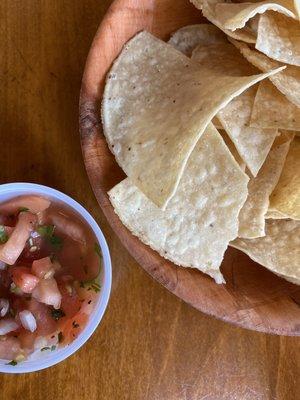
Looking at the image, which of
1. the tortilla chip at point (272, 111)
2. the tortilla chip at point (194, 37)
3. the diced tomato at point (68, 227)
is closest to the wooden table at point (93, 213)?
the diced tomato at point (68, 227)

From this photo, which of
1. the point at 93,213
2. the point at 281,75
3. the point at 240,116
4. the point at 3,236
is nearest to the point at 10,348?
the point at 3,236

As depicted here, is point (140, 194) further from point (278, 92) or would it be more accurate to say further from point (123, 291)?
point (278, 92)

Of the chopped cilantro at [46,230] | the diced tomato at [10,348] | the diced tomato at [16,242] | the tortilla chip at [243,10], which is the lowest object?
the diced tomato at [10,348]

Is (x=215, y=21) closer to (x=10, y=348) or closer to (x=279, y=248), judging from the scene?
(x=279, y=248)

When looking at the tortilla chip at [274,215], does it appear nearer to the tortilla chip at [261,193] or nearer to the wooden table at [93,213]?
the tortilla chip at [261,193]

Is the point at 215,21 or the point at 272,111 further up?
the point at 215,21

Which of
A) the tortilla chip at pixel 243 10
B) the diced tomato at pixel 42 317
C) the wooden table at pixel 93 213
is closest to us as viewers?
the tortilla chip at pixel 243 10

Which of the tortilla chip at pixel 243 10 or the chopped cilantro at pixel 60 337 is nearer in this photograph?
the tortilla chip at pixel 243 10

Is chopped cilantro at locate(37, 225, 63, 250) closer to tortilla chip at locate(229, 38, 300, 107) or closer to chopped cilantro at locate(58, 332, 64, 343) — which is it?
chopped cilantro at locate(58, 332, 64, 343)
